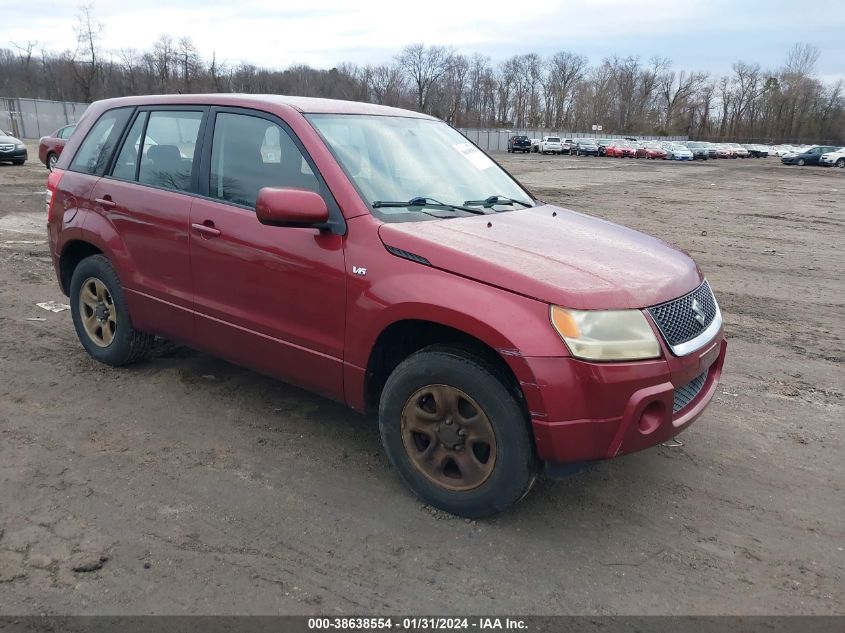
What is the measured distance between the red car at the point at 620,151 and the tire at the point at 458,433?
6325 centimetres

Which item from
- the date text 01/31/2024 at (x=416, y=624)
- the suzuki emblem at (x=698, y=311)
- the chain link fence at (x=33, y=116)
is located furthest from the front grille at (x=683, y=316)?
the chain link fence at (x=33, y=116)

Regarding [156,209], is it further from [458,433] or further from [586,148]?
[586,148]

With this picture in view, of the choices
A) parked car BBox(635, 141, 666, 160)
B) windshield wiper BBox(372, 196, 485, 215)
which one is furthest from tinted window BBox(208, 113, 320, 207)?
parked car BBox(635, 141, 666, 160)

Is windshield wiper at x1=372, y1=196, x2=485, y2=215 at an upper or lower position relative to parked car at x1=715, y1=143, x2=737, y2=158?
upper

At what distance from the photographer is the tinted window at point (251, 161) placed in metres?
3.57

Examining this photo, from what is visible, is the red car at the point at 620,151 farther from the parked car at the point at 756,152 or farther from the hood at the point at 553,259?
the hood at the point at 553,259

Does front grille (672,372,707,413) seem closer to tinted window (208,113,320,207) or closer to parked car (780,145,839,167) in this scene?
tinted window (208,113,320,207)

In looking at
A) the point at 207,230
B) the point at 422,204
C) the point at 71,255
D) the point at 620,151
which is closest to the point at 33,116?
the point at 620,151

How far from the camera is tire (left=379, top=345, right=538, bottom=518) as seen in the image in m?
2.86

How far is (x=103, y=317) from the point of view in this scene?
479cm

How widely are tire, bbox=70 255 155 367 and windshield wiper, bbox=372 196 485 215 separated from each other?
2183 mm

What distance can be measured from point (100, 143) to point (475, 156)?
269 centimetres

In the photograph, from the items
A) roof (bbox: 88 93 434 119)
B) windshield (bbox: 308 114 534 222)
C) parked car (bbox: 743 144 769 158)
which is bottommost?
parked car (bbox: 743 144 769 158)

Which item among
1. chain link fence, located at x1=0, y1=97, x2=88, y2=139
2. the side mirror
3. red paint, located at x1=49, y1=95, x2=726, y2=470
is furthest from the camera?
chain link fence, located at x1=0, y1=97, x2=88, y2=139
